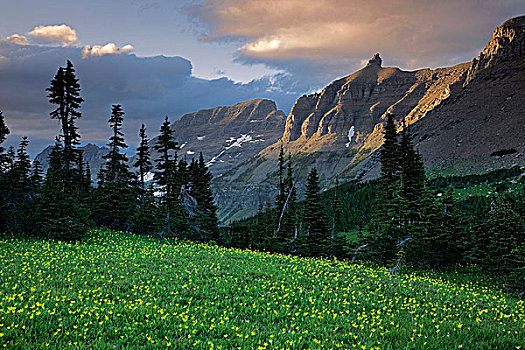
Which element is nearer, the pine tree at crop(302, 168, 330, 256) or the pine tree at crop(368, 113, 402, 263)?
the pine tree at crop(368, 113, 402, 263)

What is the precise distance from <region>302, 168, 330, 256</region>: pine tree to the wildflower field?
63.6ft

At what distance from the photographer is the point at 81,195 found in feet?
110

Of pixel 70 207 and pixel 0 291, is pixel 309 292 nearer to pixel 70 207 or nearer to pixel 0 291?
pixel 0 291

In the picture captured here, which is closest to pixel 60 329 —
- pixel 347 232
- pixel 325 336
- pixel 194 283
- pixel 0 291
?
pixel 0 291

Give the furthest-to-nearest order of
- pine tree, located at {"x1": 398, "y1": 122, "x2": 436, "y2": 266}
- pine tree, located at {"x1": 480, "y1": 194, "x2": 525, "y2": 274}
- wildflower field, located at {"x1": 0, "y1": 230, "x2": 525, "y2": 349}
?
1. pine tree, located at {"x1": 398, "y1": 122, "x2": 436, "y2": 266}
2. pine tree, located at {"x1": 480, "y1": 194, "x2": 525, "y2": 274}
3. wildflower field, located at {"x1": 0, "y1": 230, "x2": 525, "y2": 349}

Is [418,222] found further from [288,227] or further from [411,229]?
[288,227]

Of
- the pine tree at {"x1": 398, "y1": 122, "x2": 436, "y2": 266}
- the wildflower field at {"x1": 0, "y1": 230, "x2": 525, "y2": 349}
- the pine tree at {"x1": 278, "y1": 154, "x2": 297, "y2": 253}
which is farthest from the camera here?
the pine tree at {"x1": 278, "y1": 154, "x2": 297, "y2": 253}

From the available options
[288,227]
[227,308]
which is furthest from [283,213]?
[227,308]

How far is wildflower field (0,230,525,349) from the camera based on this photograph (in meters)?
8.54

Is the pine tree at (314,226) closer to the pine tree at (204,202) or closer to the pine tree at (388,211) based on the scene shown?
the pine tree at (388,211)

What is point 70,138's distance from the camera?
110ft

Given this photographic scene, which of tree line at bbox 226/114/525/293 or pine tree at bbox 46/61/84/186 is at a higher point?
pine tree at bbox 46/61/84/186

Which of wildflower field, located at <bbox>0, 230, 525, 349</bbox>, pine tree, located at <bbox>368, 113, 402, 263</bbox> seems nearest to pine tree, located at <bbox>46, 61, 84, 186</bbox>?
wildflower field, located at <bbox>0, 230, 525, 349</bbox>

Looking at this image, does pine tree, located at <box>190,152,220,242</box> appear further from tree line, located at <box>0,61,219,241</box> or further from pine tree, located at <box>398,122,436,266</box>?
pine tree, located at <box>398,122,436,266</box>
